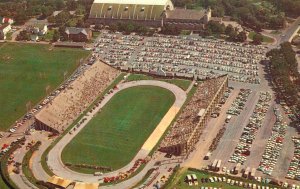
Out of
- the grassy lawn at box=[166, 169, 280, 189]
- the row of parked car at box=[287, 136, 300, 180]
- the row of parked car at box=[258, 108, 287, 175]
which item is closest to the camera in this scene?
the grassy lawn at box=[166, 169, 280, 189]

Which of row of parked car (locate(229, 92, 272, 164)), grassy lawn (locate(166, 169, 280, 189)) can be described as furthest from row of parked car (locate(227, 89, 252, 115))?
grassy lawn (locate(166, 169, 280, 189))

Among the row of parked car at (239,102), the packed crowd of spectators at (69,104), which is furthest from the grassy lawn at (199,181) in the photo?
the packed crowd of spectators at (69,104)

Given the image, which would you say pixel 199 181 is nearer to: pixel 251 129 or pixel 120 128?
pixel 251 129

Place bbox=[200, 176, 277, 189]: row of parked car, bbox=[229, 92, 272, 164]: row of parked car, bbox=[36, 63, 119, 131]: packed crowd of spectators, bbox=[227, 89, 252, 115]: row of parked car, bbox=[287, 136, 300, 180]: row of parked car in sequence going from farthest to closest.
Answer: bbox=[227, 89, 252, 115]: row of parked car → bbox=[36, 63, 119, 131]: packed crowd of spectators → bbox=[229, 92, 272, 164]: row of parked car → bbox=[287, 136, 300, 180]: row of parked car → bbox=[200, 176, 277, 189]: row of parked car

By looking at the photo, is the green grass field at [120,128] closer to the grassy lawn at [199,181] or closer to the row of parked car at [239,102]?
the grassy lawn at [199,181]

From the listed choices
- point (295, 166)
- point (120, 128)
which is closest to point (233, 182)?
point (295, 166)

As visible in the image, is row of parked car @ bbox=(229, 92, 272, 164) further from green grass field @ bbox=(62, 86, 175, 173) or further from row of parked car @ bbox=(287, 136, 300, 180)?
green grass field @ bbox=(62, 86, 175, 173)
